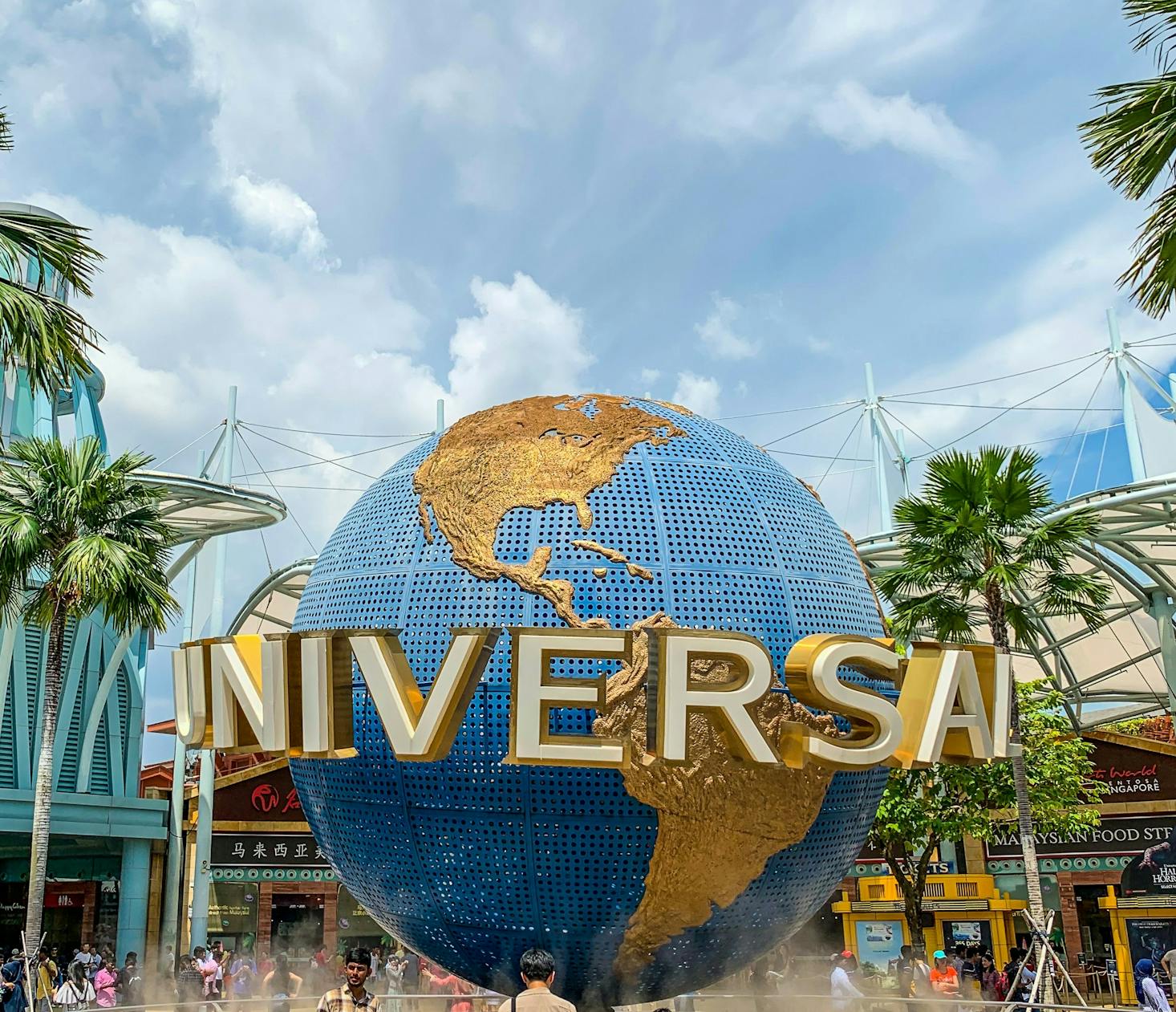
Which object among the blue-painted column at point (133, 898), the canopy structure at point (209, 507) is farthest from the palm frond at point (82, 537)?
the blue-painted column at point (133, 898)

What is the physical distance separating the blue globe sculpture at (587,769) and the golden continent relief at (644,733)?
2cm

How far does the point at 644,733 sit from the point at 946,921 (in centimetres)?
2298

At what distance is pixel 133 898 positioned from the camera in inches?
1094

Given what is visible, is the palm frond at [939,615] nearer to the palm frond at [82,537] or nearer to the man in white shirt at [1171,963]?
the man in white shirt at [1171,963]

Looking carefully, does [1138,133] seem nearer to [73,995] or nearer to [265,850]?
[73,995]

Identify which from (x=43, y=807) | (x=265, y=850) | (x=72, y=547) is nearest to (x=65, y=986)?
(x=43, y=807)

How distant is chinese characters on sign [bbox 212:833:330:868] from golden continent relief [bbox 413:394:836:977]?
83.4 ft

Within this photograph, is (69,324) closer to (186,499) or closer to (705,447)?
(705,447)

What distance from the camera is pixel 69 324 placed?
35.7ft

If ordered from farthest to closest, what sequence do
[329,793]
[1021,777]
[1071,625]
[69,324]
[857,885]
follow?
[1071,625] < [857,885] < [1021,777] < [69,324] < [329,793]

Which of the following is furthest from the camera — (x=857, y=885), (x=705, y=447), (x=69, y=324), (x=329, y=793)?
(x=857, y=885)

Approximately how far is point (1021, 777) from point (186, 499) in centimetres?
1974

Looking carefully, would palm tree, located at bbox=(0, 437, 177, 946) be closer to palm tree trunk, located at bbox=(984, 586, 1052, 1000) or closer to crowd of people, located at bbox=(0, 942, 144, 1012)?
crowd of people, located at bbox=(0, 942, 144, 1012)

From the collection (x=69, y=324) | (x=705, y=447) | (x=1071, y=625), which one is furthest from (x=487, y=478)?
(x=1071, y=625)
